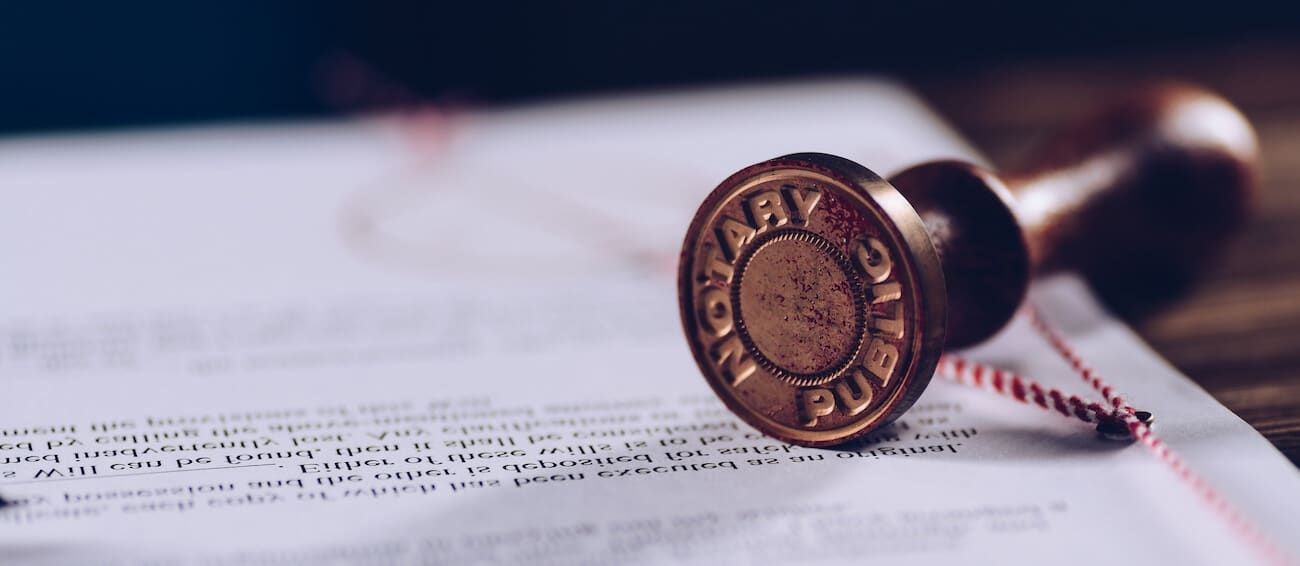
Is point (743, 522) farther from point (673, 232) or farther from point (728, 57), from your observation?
point (728, 57)

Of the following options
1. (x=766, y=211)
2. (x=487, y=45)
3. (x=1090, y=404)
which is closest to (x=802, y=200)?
(x=766, y=211)

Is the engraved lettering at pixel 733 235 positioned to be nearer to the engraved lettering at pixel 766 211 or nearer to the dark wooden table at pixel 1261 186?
the engraved lettering at pixel 766 211

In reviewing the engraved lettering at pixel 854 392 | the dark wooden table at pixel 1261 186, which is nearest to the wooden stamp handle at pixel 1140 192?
the dark wooden table at pixel 1261 186

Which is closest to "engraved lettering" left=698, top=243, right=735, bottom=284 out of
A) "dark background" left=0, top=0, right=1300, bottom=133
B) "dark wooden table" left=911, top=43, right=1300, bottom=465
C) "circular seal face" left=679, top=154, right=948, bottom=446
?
"circular seal face" left=679, top=154, right=948, bottom=446

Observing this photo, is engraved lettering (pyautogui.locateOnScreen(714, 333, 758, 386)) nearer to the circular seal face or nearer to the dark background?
the circular seal face

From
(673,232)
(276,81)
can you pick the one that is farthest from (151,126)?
(673,232)

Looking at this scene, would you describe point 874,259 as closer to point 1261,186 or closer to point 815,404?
point 815,404
